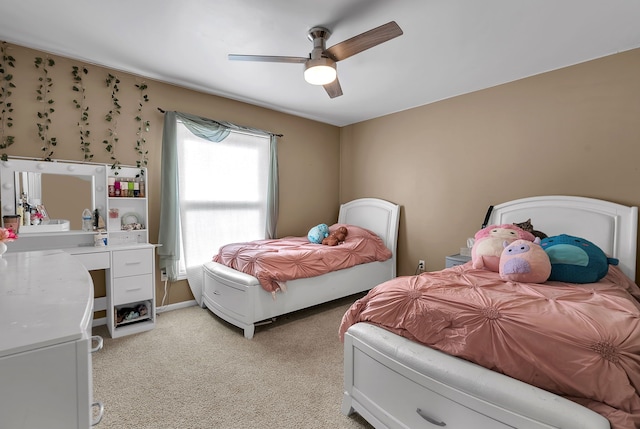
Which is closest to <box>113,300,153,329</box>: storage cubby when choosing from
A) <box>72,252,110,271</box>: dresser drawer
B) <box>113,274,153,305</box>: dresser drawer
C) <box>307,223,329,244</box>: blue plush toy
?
<box>113,274,153,305</box>: dresser drawer

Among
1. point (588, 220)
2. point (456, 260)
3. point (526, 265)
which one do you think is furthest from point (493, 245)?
point (588, 220)

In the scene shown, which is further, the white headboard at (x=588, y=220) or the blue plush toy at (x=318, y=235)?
the blue plush toy at (x=318, y=235)

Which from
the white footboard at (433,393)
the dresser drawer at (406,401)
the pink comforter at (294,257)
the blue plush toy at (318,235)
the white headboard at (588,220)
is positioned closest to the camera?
the white footboard at (433,393)

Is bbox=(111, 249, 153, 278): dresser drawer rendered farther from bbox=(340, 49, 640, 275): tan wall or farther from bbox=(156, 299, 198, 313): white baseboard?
bbox=(340, 49, 640, 275): tan wall

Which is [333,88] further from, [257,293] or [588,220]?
[588,220]

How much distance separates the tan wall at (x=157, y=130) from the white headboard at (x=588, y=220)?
2635 millimetres

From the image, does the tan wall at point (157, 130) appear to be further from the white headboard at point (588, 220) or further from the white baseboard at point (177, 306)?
the white headboard at point (588, 220)

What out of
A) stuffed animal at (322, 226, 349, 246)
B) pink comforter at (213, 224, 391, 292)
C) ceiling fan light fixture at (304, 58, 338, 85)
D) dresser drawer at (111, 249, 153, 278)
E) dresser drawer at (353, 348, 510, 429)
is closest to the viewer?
dresser drawer at (353, 348, 510, 429)

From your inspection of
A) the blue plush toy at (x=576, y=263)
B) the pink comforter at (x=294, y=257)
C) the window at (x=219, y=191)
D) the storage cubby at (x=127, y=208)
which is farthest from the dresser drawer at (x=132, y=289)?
the blue plush toy at (x=576, y=263)

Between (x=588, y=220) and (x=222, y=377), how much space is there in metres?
3.24

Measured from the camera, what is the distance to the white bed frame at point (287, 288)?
2.59 m

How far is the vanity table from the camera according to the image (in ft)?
7.91

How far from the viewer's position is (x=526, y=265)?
1.84 meters

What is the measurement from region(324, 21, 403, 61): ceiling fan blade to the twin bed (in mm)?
1533
